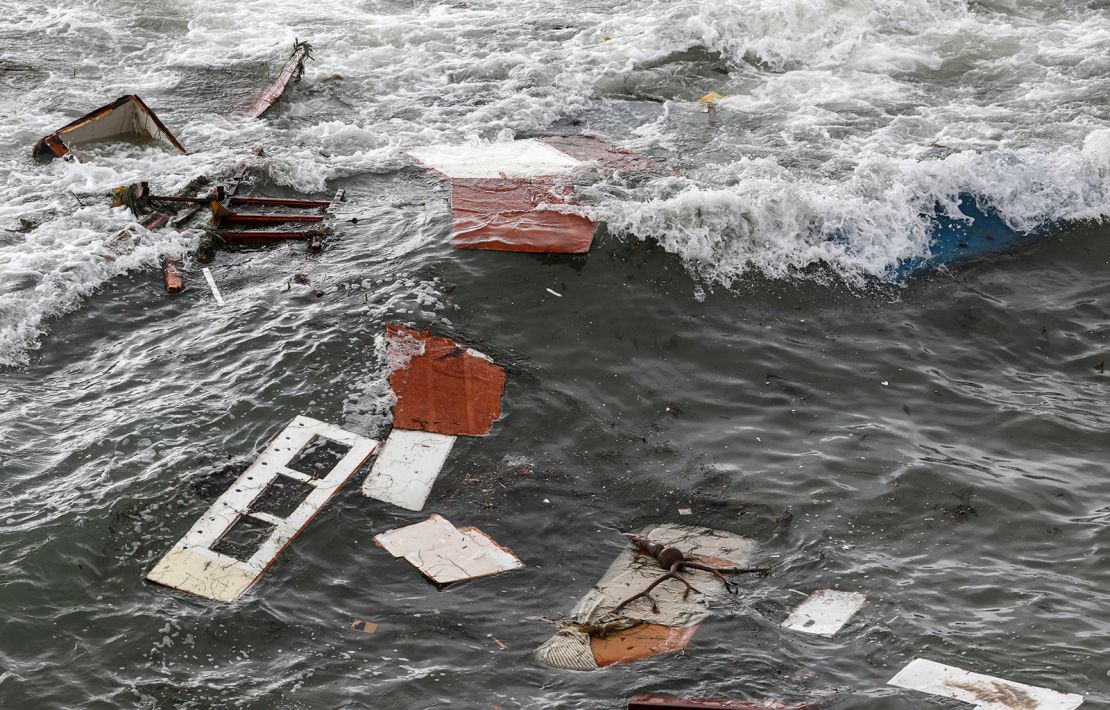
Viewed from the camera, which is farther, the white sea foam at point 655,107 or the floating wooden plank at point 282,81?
the floating wooden plank at point 282,81

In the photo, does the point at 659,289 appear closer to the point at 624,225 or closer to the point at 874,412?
the point at 624,225

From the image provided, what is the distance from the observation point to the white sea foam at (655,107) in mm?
8430

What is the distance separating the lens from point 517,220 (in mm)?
8398

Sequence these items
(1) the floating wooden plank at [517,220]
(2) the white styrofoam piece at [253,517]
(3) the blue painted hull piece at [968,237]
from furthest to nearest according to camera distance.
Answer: (3) the blue painted hull piece at [968,237] → (1) the floating wooden plank at [517,220] → (2) the white styrofoam piece at [253,517]

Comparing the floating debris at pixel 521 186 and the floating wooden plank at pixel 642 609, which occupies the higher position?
the floating debris at pixel 521 186

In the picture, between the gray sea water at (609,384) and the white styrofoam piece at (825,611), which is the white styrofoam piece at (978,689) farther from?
the white styrofoam piece at (825,611)

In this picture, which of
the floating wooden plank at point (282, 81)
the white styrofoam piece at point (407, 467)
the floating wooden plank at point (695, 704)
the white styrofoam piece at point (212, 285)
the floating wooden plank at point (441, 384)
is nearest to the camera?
the floating wooden plank at point (695, 704)

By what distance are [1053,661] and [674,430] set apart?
105 inches

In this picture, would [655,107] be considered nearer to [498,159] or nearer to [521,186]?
[498,159]

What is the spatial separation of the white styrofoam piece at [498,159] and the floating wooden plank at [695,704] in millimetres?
5713

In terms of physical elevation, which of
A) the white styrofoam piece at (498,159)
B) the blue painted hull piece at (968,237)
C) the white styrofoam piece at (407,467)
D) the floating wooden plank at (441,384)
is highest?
the white styrofoam piece at (498,159)

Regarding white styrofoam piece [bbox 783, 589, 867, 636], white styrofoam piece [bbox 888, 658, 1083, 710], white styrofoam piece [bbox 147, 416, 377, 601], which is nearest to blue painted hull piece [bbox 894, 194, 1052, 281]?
white styrofoam piece [bbox 783, 589, 867, 636]

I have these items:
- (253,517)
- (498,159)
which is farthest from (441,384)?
(498,159)

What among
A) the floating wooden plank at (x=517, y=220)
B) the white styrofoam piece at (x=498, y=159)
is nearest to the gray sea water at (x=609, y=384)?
the floating wooden plank at (x=517, y=220)
